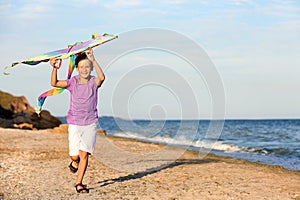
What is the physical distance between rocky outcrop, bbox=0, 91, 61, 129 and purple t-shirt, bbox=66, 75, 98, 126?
2719 cm

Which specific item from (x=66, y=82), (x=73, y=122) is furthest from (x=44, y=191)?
(x=66, y=82)

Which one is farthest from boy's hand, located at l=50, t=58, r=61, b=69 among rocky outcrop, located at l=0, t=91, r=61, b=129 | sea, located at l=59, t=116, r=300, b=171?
rocky outcrop, located at l=0, t=91, r=61, b=129

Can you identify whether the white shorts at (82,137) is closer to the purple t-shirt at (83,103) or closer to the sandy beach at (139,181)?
the purple t-shirt at (83,103)

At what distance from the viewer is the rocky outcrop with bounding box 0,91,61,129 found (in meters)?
35.5

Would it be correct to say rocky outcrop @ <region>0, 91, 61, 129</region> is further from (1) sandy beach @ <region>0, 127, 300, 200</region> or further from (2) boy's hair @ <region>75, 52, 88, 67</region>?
(2) boy's hair @ <region>75, 52, 88, 67</region>

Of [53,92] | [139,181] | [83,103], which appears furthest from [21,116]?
[83,103]

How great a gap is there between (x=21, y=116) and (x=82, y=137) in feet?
99.3

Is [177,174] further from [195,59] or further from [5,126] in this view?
[5,126]

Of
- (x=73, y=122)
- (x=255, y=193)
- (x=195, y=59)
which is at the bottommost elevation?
(x=255, y=193)

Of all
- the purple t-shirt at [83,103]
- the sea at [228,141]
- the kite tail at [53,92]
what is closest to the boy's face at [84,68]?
the purple t-shirt at [83,103]

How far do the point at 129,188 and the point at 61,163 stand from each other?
15.0ft

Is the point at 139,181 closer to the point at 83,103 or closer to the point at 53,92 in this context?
the point at 83,103

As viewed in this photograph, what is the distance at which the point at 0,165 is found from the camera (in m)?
12.8

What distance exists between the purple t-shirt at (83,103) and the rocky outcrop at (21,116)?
89.2 ft
